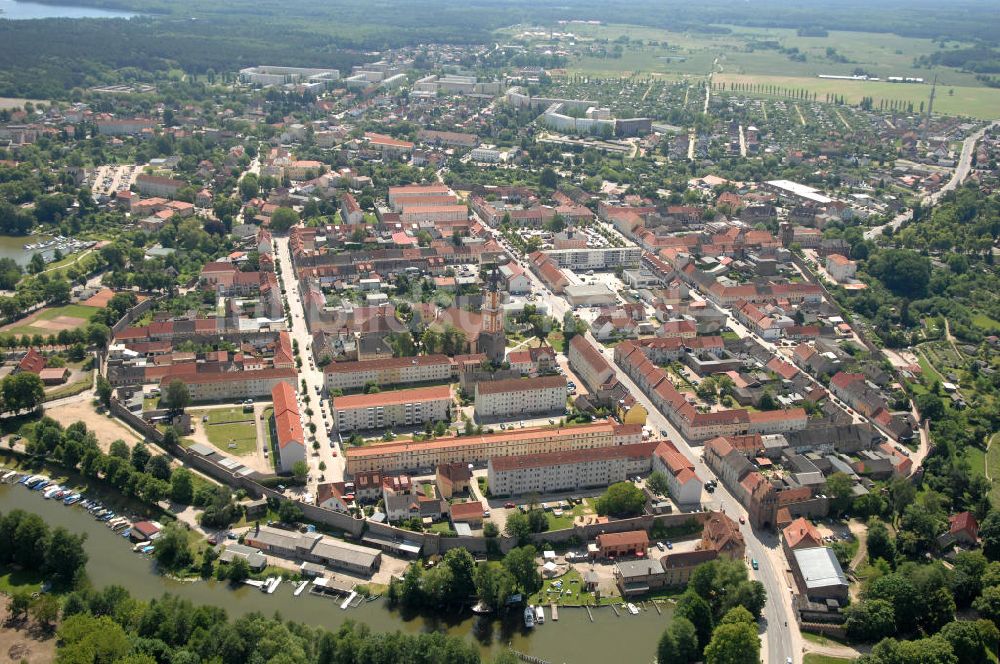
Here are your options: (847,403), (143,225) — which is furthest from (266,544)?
(143,225)

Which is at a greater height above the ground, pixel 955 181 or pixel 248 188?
pixel 248 188

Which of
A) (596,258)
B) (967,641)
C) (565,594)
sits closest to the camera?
(967,641)

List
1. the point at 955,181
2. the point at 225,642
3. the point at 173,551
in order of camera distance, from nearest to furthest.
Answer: the point at 225,642 < the point at 173,551 < the point at 955,181

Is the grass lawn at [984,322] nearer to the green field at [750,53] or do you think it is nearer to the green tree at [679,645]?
the green tree at [679,645]

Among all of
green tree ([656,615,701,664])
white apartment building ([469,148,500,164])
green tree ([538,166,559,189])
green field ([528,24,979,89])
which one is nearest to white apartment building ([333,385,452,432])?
green tree ([656,615,701,664])

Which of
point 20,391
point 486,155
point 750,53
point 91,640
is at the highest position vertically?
point 750,53

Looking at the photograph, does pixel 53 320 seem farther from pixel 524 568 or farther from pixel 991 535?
pixel 991 535

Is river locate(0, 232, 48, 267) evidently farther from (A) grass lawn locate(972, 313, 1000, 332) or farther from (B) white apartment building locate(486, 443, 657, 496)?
(A) grass lawn locate(972, 313, 1000, 332)

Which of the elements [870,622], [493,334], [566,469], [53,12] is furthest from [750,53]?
[870,622]
